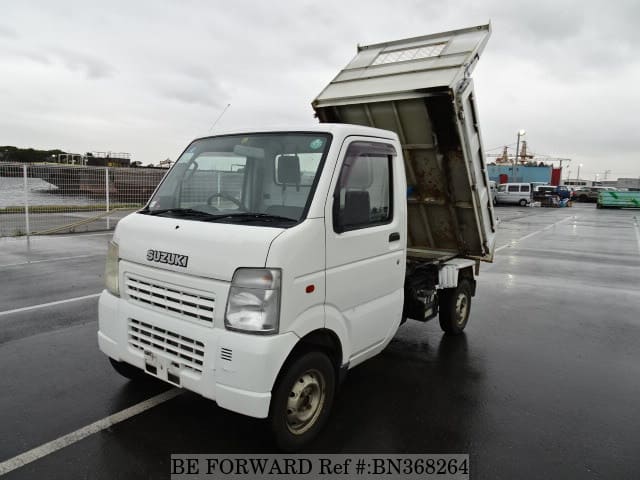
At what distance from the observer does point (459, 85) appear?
4.29m

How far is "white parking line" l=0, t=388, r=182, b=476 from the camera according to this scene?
2793 mm

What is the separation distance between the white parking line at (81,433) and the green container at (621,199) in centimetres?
4668

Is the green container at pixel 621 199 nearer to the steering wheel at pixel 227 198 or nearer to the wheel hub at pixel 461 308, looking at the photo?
the wheel hub at pixel 461 308

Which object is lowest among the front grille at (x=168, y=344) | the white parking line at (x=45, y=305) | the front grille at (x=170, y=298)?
the white parking line at (x=45, y=305)

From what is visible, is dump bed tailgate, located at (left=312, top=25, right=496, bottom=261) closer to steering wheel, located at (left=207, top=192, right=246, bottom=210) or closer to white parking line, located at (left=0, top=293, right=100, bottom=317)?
steering wheel, located at (left=207, top=192, right=246, bottom=210)

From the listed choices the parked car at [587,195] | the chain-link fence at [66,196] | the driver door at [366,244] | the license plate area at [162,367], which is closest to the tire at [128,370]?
the license plate area at [162,367]

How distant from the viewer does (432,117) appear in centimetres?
446

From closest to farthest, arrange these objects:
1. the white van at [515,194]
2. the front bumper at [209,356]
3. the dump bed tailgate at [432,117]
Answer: the front bumper at [209,356]
the dump bed tailgate at [432,117]
the white van at [515,194]

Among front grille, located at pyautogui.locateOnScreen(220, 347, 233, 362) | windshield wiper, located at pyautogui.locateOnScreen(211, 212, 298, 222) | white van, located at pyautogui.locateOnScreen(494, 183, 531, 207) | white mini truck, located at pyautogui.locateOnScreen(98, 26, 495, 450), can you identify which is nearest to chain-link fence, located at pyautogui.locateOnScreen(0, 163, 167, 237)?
white mini truck, located at pyautogui.locateOnScreen(98, 26, 495, 450)

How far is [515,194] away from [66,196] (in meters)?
35.6

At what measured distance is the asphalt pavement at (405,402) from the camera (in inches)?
118

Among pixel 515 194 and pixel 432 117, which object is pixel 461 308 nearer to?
pixel 432 117

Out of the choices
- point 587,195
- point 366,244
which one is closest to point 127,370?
point 366,244

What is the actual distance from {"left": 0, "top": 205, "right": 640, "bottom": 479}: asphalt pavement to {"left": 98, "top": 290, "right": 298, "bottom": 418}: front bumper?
1.42 feet
